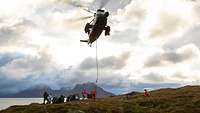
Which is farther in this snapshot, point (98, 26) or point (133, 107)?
point (133, 107)

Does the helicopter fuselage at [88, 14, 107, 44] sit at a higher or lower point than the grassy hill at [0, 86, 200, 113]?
higher

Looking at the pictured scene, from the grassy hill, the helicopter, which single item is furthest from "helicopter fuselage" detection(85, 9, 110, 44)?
the grassy hill

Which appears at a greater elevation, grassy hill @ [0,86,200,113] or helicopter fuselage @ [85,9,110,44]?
helicopter fuselage @ [85,9,110,44]

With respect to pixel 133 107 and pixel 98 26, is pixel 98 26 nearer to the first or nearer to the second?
pixel 98 26

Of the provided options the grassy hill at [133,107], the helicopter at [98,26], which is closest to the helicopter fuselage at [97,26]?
the helicopter at [98,26]

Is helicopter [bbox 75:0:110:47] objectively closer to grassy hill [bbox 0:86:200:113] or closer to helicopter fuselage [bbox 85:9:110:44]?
helicopter fuselage [bbox 85:9:110:44]

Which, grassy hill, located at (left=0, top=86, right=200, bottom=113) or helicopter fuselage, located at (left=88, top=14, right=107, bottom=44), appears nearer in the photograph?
helicopter fuselage, located at (left=88, top=14, right=107, bottom=44)

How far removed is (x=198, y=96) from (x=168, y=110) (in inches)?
601

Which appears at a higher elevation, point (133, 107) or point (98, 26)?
point (98, 26)

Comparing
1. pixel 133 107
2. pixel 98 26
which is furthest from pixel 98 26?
pixel 133 107

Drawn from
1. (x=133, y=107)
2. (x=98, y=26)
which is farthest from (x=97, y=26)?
(x=133, y=107)

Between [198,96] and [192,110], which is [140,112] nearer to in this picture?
[192,110]

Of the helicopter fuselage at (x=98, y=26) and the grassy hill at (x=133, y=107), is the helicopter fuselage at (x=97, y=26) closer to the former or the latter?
the helicopter fuselage at (x=98, y=26)

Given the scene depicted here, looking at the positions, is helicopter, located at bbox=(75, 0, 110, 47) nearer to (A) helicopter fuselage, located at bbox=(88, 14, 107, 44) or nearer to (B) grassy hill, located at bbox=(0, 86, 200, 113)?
(A) helicopter fuselage, located at bbox=(88, 14, 107, 44)
